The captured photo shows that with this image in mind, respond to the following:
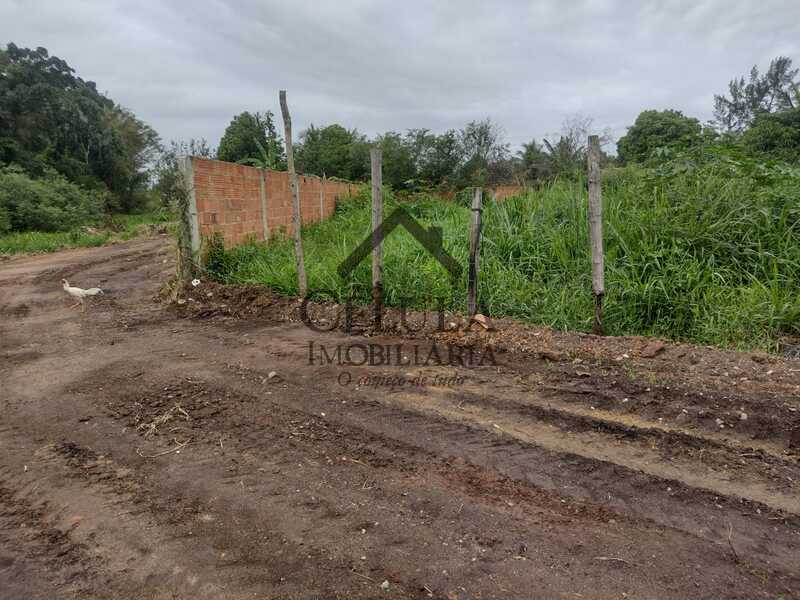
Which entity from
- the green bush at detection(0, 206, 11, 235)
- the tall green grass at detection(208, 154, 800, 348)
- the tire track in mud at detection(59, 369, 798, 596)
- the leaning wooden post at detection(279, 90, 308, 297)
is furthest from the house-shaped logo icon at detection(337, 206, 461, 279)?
the green bush at detection(0, 206, 11, 235)

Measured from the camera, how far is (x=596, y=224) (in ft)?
12.5

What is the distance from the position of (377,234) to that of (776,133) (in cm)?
1811

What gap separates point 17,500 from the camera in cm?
196

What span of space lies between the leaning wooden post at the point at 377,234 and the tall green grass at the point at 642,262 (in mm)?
243

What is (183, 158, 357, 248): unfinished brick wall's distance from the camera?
5.61 m

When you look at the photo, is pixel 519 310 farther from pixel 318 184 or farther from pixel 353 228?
pixel 318 184

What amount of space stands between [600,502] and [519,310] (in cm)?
254

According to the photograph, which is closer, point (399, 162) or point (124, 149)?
point (399, 162)

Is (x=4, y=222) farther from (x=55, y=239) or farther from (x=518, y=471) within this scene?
(x=518, y=471)

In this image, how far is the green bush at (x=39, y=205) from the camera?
12.9 meters

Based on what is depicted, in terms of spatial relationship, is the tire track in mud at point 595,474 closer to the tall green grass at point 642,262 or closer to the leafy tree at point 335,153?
the tall green grass at point 642,262

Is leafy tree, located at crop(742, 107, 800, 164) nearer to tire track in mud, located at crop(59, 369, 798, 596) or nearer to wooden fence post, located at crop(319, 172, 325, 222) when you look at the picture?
wooden fence post, located at crop(319, 172, 325, 222)

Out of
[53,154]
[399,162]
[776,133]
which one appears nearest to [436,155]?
[399,162]

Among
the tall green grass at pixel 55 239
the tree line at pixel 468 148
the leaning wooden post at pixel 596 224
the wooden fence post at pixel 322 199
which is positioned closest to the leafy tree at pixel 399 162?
the tree line at pixel 468 148
